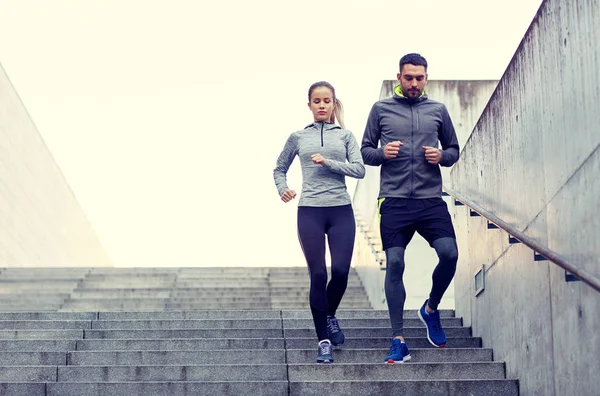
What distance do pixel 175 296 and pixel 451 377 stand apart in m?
6.35

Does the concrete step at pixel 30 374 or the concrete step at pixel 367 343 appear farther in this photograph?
the concrete step at pixel 367 343

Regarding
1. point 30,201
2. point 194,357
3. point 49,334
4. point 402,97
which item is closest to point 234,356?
point 194,357

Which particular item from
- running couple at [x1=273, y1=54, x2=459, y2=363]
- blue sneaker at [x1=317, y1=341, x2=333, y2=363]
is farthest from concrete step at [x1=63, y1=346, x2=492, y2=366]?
blue sneaker at [x1=317, y1=341, x2=333, y2=363]

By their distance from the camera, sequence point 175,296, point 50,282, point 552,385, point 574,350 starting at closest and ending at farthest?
point 574,350, point 552,385, point 175,296, point 50,282

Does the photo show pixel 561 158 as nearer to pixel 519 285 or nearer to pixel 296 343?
pixel 519 285

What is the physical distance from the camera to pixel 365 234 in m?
13.7

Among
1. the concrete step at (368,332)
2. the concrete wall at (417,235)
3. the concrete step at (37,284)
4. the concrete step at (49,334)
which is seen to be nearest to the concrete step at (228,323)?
the concrete step at (368,332)

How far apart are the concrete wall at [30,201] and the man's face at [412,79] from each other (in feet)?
31.3

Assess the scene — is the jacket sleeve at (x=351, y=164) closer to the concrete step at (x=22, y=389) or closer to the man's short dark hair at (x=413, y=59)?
the man's short dark hair at (x=413, y=59)

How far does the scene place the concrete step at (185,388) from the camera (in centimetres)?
624

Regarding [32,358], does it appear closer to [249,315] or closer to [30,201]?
[249,315]

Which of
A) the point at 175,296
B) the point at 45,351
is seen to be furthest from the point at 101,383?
the point at 175,296

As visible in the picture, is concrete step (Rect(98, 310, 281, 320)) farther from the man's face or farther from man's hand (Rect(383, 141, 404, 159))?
the man's face

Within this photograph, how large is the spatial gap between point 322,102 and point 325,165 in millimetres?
423
